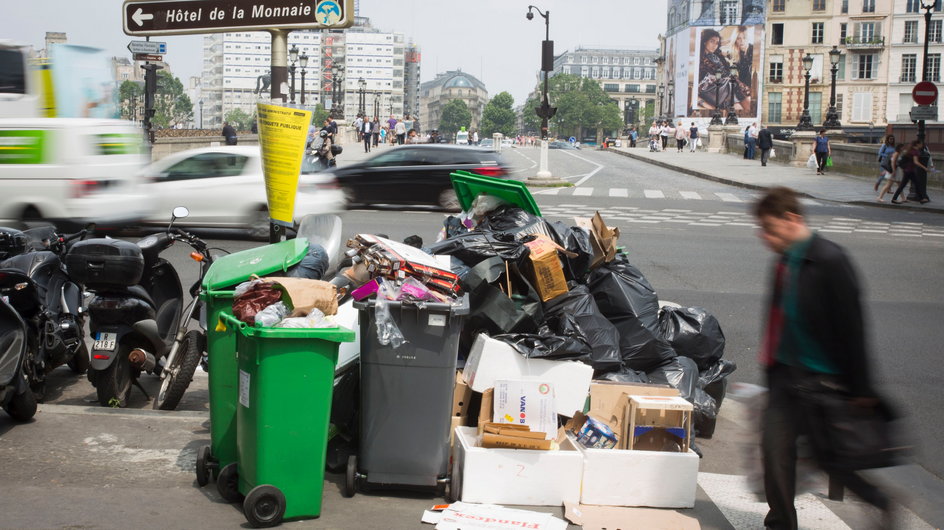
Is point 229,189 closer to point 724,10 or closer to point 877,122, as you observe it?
point 877,122

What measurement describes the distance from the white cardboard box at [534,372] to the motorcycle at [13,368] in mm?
2489

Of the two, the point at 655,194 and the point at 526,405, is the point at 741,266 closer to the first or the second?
the point at 526,405

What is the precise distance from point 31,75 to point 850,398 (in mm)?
20401

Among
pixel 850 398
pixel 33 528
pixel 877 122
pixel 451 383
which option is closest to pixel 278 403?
pixel 451 383

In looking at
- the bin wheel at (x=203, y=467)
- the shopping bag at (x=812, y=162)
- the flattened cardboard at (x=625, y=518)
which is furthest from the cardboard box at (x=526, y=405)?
the shopping bag at (x=812, y=162)

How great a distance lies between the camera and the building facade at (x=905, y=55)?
95.0 m

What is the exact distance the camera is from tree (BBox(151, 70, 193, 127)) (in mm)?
133000

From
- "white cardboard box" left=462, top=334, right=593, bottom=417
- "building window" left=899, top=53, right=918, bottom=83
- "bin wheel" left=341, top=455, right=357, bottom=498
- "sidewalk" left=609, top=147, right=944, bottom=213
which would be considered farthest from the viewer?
"building window" left=899, top=53, right=918, bottom=83

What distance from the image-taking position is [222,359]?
16.2 ft

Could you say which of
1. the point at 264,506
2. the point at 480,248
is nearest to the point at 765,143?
the point at 480,248

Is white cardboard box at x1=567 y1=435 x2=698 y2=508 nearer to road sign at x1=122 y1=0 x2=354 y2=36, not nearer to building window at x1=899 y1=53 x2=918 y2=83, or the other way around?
road sign at x1=122 y1=0 x2=354 y2=36

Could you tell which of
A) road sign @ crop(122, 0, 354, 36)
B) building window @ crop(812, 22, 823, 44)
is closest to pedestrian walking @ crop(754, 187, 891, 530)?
road sign @ crop(122, 0, 354, 36)

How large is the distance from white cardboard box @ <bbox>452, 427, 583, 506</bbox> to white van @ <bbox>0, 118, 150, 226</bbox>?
990 centimetres

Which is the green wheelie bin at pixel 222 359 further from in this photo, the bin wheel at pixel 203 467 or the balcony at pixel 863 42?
the balcony at pixel 863 42
